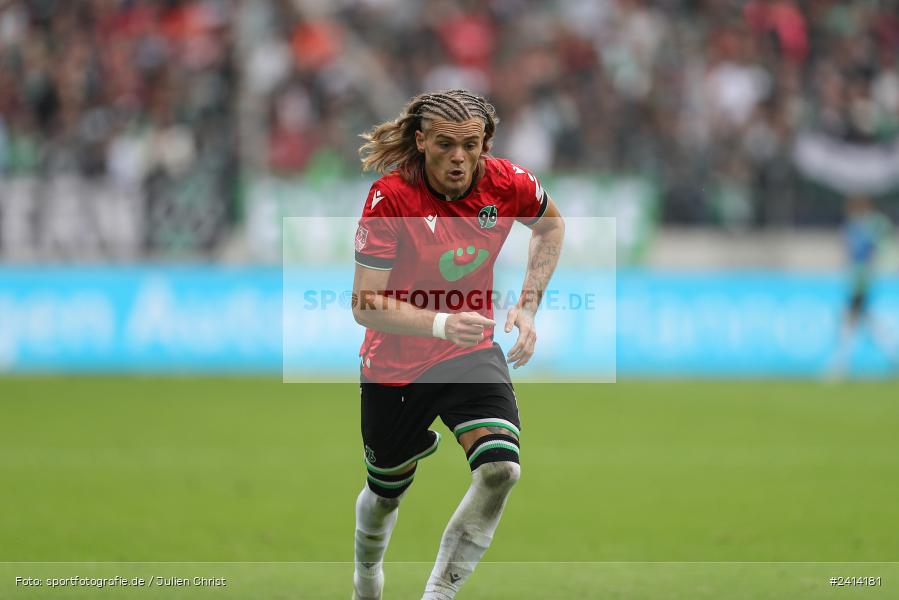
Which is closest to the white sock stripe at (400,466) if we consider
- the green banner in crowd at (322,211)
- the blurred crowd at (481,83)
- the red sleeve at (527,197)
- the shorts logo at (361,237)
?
the shorts logo at (361,237)

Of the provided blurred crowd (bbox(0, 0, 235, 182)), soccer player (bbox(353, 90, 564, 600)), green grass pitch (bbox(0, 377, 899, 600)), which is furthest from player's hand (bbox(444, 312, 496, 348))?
blurred crowd (bbox(0, 0, 235, 182))

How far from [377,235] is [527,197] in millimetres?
873

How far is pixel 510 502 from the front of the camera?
9516 mm

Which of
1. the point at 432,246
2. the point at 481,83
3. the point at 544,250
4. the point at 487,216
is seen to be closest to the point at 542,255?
the point at 544,250

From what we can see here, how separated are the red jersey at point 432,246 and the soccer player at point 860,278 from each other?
12.5m

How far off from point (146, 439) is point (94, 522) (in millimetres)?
3962

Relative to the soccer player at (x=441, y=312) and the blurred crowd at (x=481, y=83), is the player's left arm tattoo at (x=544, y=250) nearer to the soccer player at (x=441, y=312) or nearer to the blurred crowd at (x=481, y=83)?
the soccer player at (x=441, y=312)

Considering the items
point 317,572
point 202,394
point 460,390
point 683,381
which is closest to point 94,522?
point 317,572

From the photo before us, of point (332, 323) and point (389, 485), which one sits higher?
point (389, 485)

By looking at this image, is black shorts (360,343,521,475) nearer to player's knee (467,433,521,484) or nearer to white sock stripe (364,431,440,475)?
white sock stripe (364,431,440,475)

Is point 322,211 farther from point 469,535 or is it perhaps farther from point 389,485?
point 469,535

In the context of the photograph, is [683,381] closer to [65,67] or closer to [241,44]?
[241,44]

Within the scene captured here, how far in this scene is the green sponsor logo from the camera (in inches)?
230

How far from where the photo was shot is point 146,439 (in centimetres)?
1241
